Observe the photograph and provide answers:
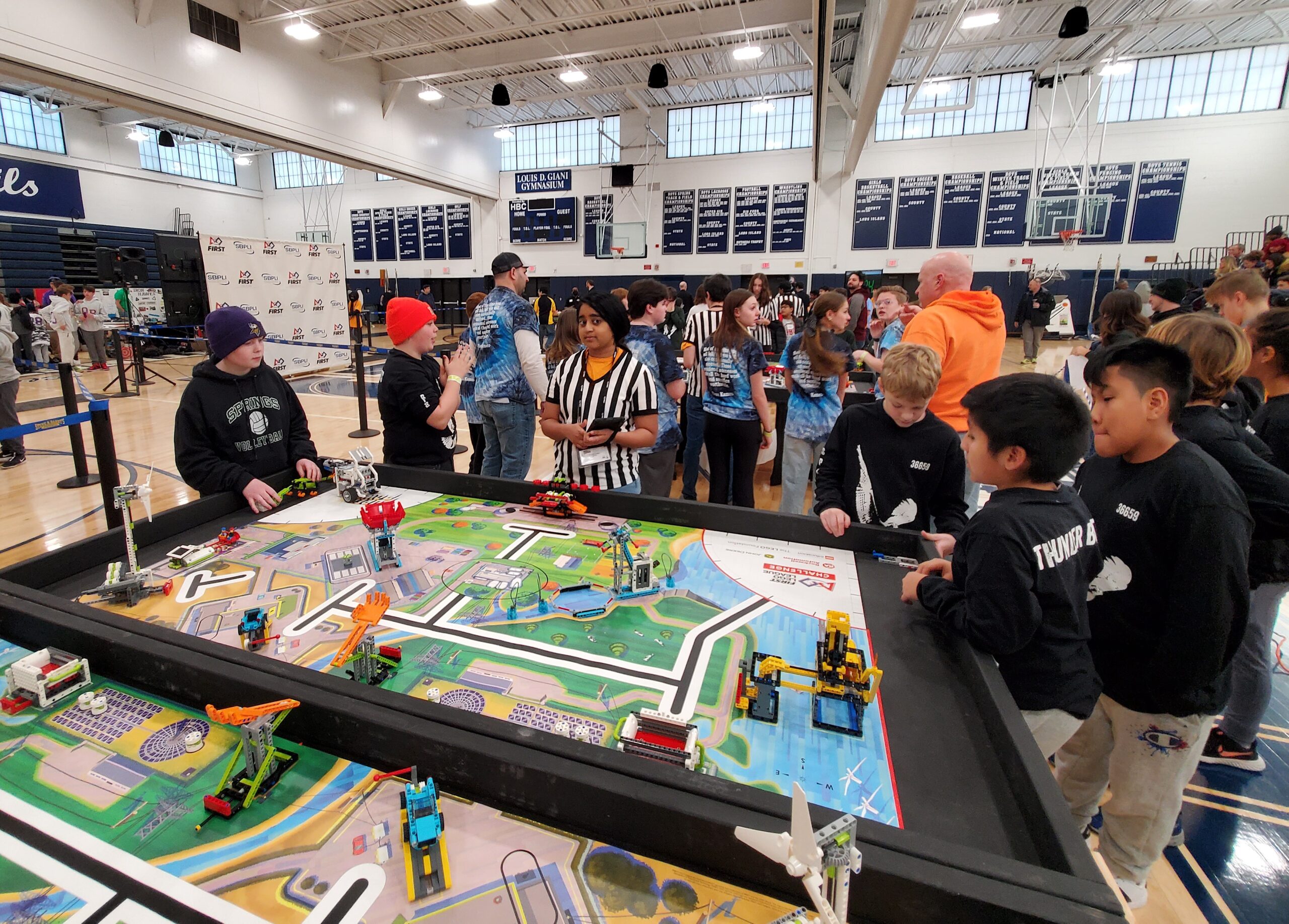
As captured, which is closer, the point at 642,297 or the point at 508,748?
the point at 508,748

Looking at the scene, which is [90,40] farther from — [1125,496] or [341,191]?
[341,191]

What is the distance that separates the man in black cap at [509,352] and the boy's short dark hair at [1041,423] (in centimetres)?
259

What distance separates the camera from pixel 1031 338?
1054cm

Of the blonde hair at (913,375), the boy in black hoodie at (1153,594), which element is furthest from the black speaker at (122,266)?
the boy in black hoodie at (1153,594)

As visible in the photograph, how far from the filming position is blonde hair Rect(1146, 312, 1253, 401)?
170cm

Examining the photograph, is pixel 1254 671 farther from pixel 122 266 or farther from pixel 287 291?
pixel 122 266

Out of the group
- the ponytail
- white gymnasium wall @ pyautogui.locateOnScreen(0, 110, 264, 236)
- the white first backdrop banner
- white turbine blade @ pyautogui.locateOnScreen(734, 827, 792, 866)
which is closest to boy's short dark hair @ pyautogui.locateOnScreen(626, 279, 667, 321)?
the ponytail

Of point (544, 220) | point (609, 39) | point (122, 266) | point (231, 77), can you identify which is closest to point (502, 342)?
point (231, 77)

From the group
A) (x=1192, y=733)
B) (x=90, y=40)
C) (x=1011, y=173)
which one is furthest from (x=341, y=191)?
(x=1192, y=733)

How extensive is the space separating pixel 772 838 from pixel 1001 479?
3.17 ft

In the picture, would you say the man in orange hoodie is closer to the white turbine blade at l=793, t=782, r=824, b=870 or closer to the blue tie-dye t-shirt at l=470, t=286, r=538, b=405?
the blue tie-dye t-shirt at l=470, t=286, r=538, b=405

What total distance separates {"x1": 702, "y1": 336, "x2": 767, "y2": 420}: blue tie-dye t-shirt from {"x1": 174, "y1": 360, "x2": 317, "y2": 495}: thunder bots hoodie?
2073 millimetres

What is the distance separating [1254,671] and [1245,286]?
157cm

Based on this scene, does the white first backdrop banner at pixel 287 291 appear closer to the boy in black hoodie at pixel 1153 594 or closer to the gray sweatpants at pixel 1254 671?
the boy in black hoodie at pixel 1153 594
